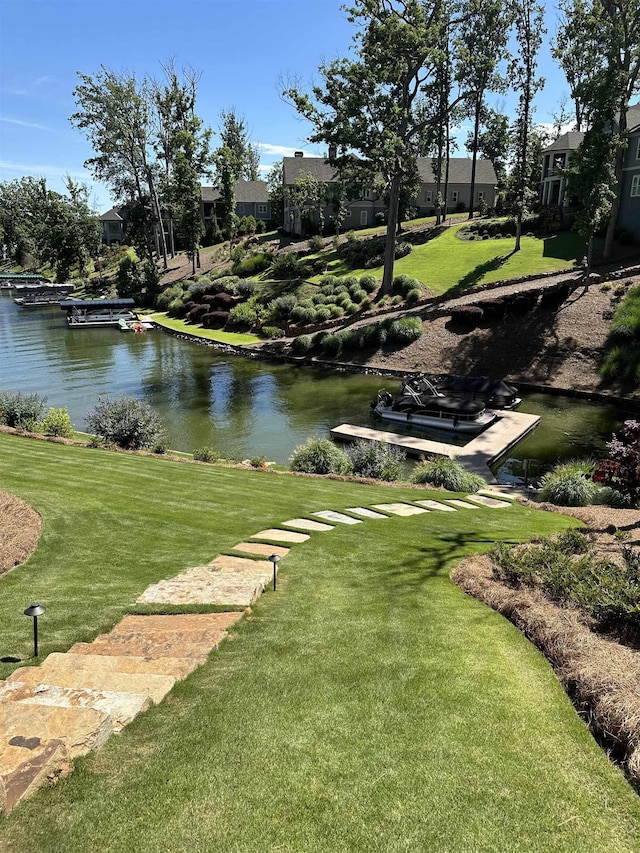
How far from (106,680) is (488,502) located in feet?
35.1

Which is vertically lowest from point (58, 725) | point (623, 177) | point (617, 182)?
point (58, 725)

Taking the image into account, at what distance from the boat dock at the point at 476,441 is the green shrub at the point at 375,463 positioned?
8.90 ft

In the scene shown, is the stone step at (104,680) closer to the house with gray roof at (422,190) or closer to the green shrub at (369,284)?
the green shrub at (369,284)

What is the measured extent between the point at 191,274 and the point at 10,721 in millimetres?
62457

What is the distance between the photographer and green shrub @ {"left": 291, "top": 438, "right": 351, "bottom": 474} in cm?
1573

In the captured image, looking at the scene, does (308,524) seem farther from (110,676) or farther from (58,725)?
(58,725)

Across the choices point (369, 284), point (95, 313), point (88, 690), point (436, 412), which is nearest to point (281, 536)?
point (88, 690)

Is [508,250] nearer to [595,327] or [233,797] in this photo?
[595,327]

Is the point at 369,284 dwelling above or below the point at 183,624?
above

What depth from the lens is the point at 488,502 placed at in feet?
43.9

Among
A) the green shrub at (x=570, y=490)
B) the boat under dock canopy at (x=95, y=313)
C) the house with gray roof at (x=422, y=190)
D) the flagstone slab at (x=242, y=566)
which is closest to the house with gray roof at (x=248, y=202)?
the house with gray roof at (x=422, y=190)

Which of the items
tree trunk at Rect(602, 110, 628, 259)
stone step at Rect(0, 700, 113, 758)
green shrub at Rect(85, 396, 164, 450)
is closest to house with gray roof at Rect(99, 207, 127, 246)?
tree trunk at Rect(602, 110, 628, 259)

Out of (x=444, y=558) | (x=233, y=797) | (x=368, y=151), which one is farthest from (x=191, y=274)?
(x=233, y=797)

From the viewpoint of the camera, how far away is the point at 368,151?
34.3 meters
